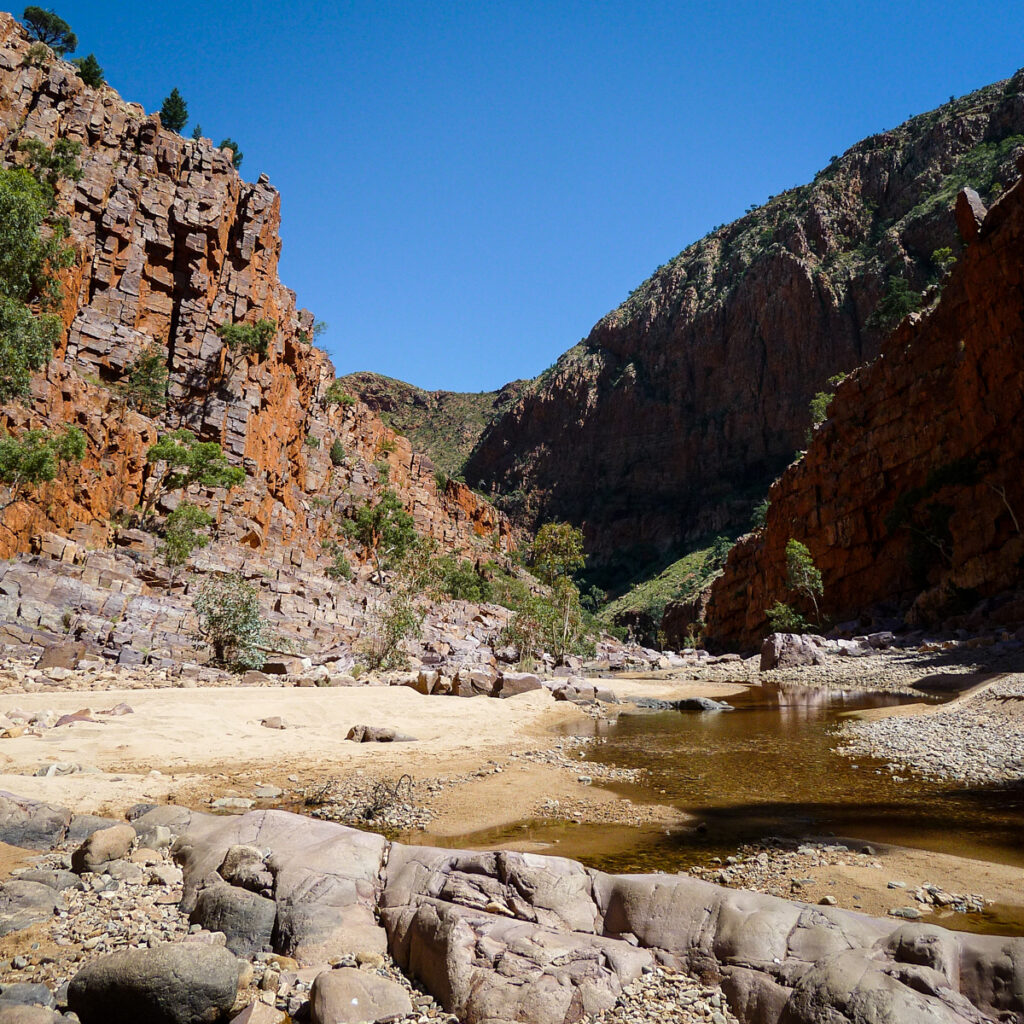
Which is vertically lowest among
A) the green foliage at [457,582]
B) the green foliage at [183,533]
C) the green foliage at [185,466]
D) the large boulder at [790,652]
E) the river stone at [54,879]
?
the large boulder at [790,652]

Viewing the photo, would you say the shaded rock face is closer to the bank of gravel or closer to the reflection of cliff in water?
the reflection of cliff in water

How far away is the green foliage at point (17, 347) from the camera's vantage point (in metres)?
25.9

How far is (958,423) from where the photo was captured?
42.8 m

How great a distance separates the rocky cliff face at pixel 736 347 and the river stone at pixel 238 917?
10305 centimetres

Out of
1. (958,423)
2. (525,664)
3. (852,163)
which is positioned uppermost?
(852,163)

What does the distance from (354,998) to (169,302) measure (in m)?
63.1

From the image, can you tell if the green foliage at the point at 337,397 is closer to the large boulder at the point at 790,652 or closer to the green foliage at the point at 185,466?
the green foliage at the point at 185,466

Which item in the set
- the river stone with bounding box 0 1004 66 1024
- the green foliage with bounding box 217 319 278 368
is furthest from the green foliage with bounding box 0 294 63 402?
the river stone with bounding box 0 1004 66 1024

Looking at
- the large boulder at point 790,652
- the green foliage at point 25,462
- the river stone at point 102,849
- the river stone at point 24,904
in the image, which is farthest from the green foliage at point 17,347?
the large boulder at point 790,652

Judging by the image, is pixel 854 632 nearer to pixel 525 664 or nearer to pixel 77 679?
pixel 525 664

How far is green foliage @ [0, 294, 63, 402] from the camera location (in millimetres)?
25891

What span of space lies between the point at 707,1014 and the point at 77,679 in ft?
65.8

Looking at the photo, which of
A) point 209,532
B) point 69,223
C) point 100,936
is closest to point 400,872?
point 100,936

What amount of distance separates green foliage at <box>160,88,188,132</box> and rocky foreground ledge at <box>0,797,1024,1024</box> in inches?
3350
